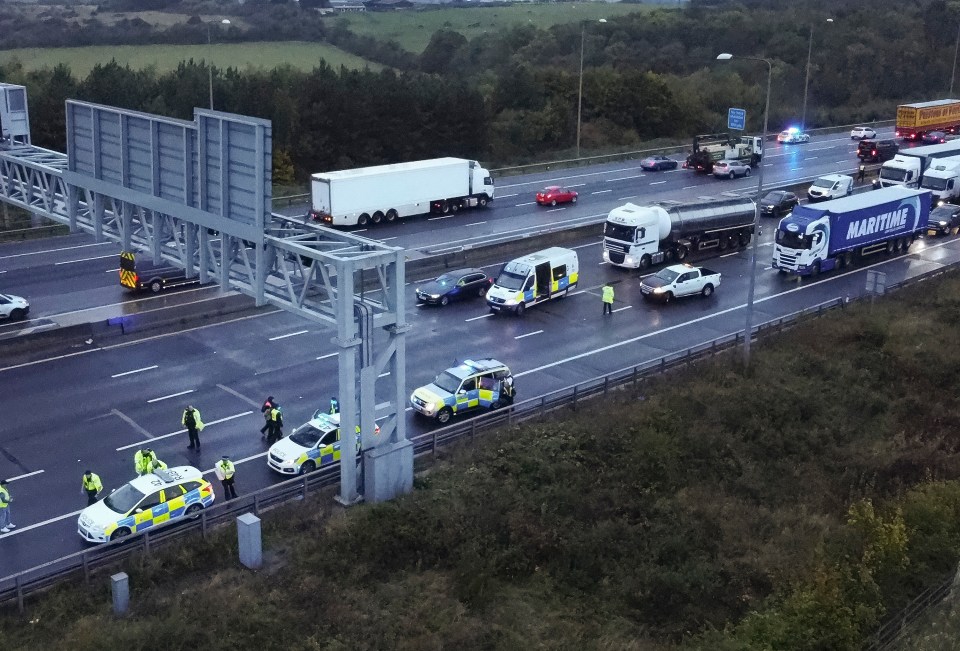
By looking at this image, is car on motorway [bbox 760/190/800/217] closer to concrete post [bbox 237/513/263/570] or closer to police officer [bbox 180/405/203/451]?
police officer [bbox 180/405/203/451]

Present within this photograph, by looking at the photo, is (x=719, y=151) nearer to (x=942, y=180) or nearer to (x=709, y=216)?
(x=942, y=180)

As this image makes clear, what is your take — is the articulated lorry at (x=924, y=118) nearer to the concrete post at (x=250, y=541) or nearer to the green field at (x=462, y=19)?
the green field at (x=462, y=19)

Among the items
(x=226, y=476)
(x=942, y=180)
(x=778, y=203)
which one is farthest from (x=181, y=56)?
(x=226, y=476)

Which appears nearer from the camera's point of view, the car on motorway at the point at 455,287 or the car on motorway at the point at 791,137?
the car on motorway at the point at 455,287

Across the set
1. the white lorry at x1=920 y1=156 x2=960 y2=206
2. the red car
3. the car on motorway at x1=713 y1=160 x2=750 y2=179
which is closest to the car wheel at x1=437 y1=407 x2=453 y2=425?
the red car

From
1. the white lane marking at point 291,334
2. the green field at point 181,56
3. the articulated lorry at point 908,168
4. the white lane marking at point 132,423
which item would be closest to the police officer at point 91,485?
the white lane marking at point 132,423
